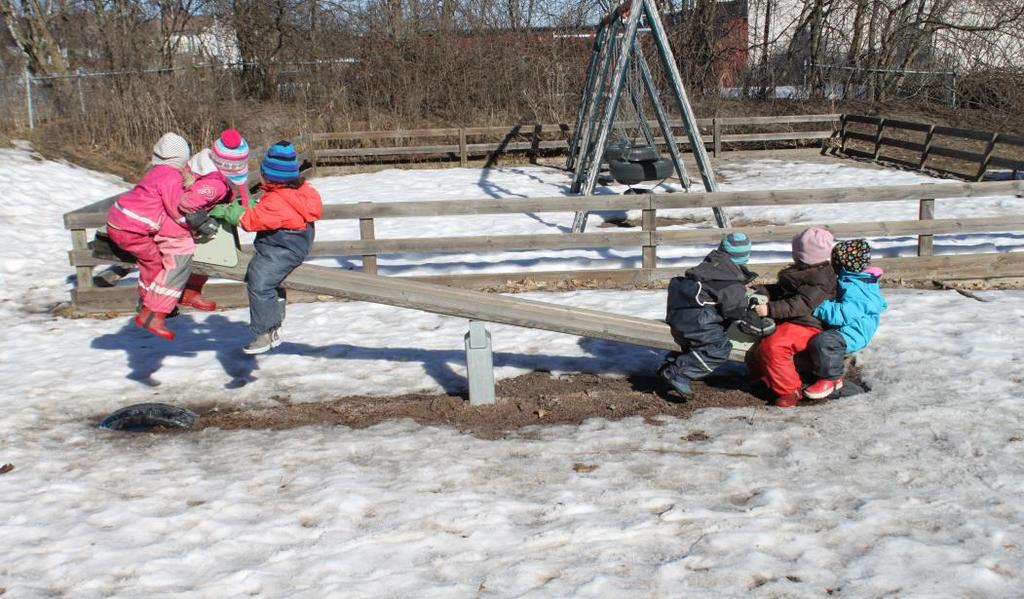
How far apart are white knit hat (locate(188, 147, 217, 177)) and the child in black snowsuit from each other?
3.03m

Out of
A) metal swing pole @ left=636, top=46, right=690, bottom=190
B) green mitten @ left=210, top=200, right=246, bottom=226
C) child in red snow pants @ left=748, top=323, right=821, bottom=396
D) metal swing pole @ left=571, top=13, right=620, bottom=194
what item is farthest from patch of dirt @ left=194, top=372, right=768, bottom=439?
metal swing pole @ left=571, top=13, right=620, bottom=194

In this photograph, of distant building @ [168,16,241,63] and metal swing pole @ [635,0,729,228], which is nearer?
metal swing pole @ [635,0,729,228]

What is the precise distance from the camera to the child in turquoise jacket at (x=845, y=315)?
616cm

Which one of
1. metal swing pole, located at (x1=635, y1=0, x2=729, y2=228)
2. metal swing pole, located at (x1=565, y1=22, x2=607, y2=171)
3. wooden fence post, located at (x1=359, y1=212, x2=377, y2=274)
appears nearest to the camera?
wooden fence post, located at (x1=359, y1=212, x2=377, y2=274)

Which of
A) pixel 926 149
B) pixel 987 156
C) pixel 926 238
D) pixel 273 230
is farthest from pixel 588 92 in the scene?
pixel 273 230

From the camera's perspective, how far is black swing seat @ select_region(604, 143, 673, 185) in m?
13.4

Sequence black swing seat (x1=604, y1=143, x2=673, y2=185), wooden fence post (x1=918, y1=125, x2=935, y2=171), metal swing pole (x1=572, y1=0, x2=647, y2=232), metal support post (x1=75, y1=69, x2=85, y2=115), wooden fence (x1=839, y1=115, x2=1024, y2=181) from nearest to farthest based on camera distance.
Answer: metal swing pole (x1=572, y1=0, x2=647, y2=232) < black swing seat (x1=604, y1=143, x2=673, y2=185) < wooden fence (x1=839, y1=115, x2=1024, y2=181) < wooden fence post (x1=918, y1=125, x2=935, y2=171) < metal support post (x1=75, y1=69, x2=85, y2=115)

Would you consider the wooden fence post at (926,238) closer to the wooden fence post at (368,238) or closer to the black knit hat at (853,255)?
the black knit hat at (853,255)

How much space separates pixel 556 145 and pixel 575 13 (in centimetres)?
887

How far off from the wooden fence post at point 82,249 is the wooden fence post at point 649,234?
16.5 ft

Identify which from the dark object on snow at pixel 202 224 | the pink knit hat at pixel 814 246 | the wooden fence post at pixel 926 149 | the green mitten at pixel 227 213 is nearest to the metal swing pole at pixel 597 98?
the wooden fence post at pixel 926 149

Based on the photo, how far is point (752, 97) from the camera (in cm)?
2953

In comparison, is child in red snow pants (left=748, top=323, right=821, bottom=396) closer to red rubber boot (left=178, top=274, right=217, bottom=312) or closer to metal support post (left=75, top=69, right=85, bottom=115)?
red rubber boot (left=178, top=274, right=217, bottom=312)

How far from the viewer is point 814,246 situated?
6.13 m
